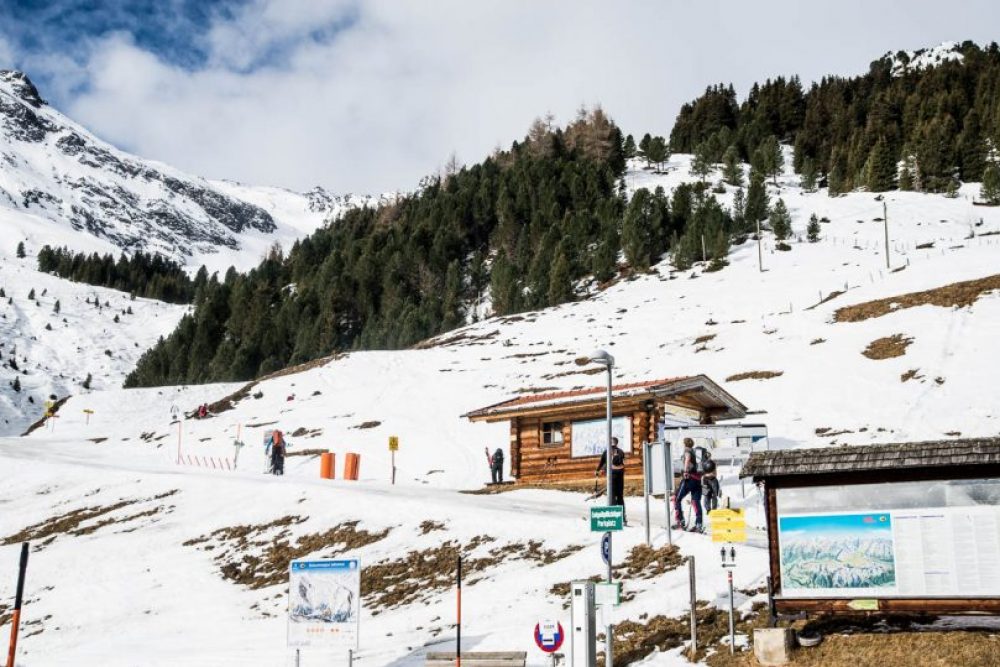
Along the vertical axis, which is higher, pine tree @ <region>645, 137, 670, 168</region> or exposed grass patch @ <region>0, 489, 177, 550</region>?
pine tree @ <region>645, 137, 670, 168</region>

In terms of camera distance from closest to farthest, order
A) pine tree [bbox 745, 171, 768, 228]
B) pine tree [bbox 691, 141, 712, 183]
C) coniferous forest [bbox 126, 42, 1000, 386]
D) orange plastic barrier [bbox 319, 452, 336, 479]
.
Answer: orange plastic barrier [bbox 319, 452, 336, 479], pine tree [bbox 745, 171, 768, 228], coniferous forest [bbox 126, 42, 1000, 386], pine tree [bbox 691, 141, 712, 183]

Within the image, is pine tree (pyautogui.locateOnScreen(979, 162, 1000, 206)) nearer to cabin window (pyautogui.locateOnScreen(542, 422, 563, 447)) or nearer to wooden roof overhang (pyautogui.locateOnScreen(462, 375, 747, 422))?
wooden roof overhang (pyautogui.locateOnScreen(462, 375, 747, 422))

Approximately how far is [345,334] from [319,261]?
30132 mm

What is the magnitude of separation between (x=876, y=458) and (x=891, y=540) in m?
1.17

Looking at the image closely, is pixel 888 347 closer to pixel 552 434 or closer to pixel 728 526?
pixel 552 434

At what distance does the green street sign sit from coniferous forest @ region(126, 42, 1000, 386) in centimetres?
8717

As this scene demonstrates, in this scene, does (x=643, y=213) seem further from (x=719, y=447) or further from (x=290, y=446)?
(x=719, y=447)

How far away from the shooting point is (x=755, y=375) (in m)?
50.4

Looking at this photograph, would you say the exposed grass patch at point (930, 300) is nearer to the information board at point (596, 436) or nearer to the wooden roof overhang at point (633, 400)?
the wooden roof overhang at point (633, 400)

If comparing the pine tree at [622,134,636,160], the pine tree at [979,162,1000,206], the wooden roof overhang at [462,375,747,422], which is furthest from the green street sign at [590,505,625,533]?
the pine tree at [622,134,636,160]

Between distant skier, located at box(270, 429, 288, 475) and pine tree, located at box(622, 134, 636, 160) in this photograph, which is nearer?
distant skier, located at box(270, 429, 288, 475)

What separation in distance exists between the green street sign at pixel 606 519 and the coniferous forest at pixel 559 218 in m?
87.2

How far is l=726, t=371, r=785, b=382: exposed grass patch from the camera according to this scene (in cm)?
4940

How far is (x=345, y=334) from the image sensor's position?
12356 centimetres
